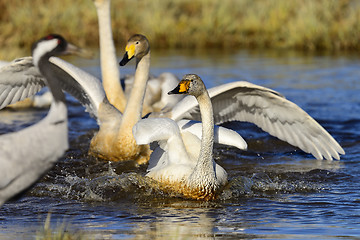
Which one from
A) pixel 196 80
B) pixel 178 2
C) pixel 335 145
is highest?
pixel 178 2

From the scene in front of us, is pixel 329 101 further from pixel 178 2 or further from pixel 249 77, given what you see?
pixel 178 2

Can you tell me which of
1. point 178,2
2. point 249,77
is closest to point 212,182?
point 249,77

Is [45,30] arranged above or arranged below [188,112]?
above

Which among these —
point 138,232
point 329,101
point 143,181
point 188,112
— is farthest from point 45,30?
point 138,232

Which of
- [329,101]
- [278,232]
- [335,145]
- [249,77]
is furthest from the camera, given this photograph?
[249,77]

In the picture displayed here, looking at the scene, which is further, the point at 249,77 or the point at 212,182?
the point at 249,77

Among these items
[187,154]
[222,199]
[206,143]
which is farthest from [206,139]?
[222,199]

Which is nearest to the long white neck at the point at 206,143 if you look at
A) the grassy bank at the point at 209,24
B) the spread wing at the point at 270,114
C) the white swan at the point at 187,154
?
the white swan at the point at 187,154

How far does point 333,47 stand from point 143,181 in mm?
12968

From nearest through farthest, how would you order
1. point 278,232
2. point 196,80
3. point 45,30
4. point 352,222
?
point 278,232, point 352,222, point 196,80, point 45,30

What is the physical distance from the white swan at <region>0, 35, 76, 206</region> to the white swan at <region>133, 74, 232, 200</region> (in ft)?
5.48

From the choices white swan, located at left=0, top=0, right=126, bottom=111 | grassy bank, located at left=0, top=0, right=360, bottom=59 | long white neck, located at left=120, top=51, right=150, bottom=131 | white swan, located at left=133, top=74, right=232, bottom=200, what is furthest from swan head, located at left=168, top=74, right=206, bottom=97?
grassy bank, located at left=0, top=0, right=360, bottom=59

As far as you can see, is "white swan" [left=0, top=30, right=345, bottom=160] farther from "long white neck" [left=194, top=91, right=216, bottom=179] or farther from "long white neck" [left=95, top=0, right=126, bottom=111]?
"long white neck" [left=194, top=91, right=216, bottom=179]

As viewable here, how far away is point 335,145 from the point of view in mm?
7832
